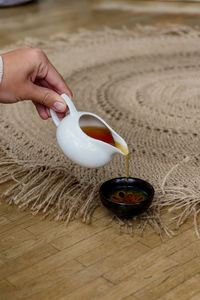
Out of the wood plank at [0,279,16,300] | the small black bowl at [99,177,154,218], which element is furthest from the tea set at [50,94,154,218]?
the wood plank at [0,279,16,300]

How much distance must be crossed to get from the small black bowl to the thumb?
164 mm

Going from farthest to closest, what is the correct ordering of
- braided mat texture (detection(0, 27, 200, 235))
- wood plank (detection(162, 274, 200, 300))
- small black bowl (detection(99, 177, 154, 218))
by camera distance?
1. braided mat texture (detection(0, 27, 200, 235))
2. small black bowl (detection(99, 177, 154, 218))
3. wood plank (detection(162, 274, 200, 300))

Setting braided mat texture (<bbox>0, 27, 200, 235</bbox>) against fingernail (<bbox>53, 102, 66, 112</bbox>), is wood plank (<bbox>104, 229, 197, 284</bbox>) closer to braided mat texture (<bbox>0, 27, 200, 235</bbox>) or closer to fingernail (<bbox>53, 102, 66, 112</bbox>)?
braided mat texture (<bbox>0, 27, 200, 235</bbox>)

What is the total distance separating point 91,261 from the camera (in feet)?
2.71

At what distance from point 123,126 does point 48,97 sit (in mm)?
408

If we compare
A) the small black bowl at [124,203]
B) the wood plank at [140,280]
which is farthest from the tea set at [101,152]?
the wood plank at [140,280]

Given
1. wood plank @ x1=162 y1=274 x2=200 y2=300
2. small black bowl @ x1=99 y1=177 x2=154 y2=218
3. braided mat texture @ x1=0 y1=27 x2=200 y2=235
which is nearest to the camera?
wood plank @ x1=162 y1=274 x2=200 y2=300

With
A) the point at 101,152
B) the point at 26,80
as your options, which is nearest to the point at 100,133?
the point at 101,152

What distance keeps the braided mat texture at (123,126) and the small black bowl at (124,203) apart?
4 cm

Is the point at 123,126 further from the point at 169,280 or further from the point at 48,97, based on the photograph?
the point at 169,280

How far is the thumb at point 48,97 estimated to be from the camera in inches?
37.8

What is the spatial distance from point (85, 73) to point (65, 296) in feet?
3.69

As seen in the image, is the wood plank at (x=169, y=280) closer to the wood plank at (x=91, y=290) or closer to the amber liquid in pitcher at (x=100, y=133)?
the wood plank at (x=91, y=290)

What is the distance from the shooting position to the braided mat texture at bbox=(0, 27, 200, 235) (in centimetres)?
100
